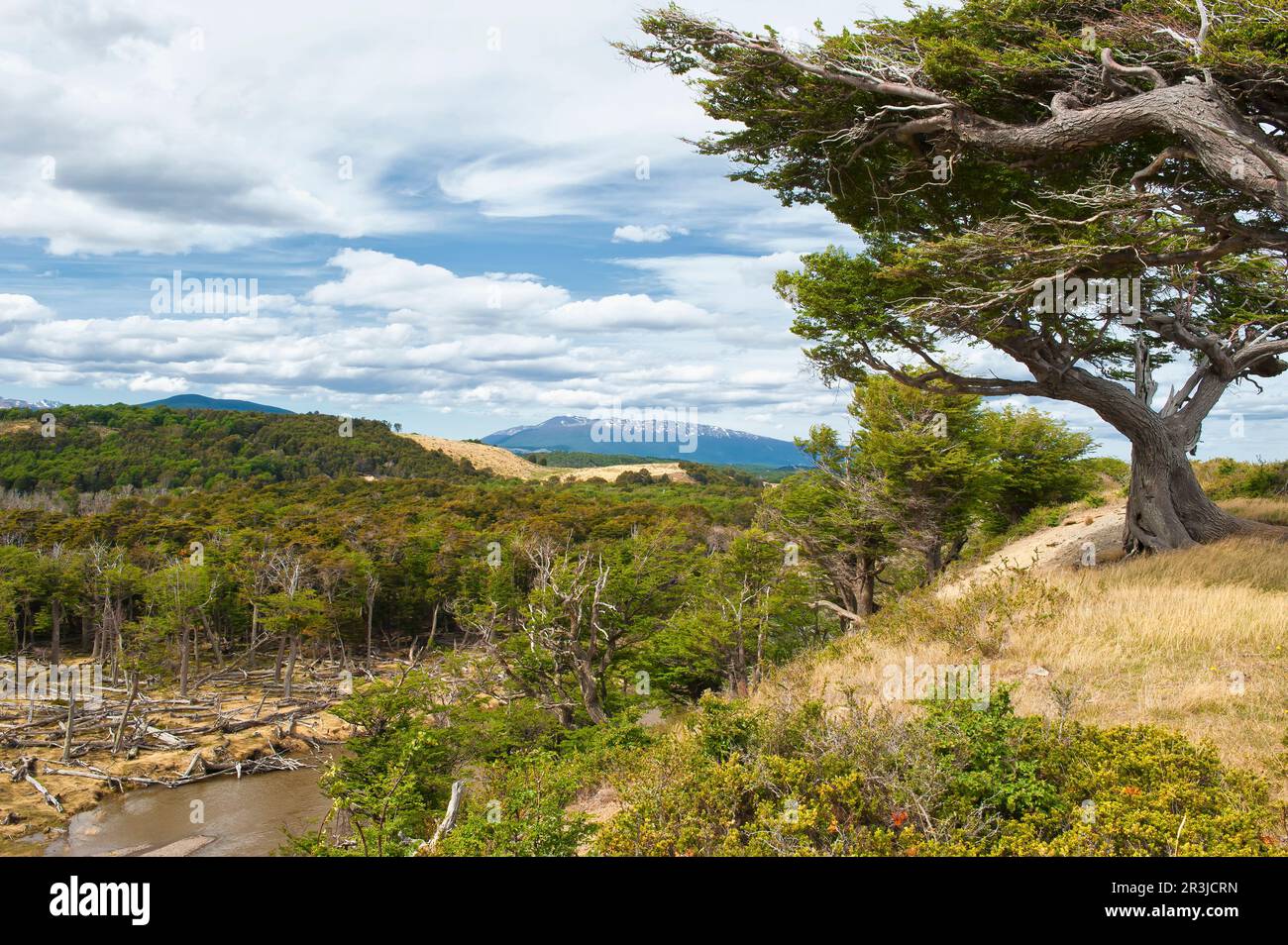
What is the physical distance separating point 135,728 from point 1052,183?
1340 inches

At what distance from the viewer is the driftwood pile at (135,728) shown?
25812 millimetres

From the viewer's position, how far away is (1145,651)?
895 centimetres

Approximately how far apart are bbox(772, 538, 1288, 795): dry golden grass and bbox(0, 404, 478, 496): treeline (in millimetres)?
103519

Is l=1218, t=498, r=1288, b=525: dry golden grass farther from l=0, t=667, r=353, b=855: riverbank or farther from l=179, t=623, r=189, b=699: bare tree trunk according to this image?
l=179, t=623, r=189, b=699: bare tree trunk

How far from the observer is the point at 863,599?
25.6 meters

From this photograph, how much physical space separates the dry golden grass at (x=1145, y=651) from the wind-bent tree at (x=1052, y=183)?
292 cm

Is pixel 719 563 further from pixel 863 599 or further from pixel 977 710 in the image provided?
pixel 977 710

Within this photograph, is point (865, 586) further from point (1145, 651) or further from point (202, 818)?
point (202, 818)

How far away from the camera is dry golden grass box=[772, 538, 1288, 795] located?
7113mm

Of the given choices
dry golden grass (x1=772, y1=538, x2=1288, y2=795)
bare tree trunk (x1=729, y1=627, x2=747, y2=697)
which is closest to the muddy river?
bare tree trunk (x1=729, y1=627, x2=747, y2=697)

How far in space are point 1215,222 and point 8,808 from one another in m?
32.1

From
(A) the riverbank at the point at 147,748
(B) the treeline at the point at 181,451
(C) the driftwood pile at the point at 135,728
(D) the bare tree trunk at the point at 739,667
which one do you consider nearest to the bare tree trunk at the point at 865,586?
(D) the bare tree trunk at the point at 739,667

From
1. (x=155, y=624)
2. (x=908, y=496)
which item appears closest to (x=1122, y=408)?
(x=908, y=496)

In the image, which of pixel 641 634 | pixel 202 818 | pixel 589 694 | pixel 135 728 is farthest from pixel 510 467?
pixel 589 694
